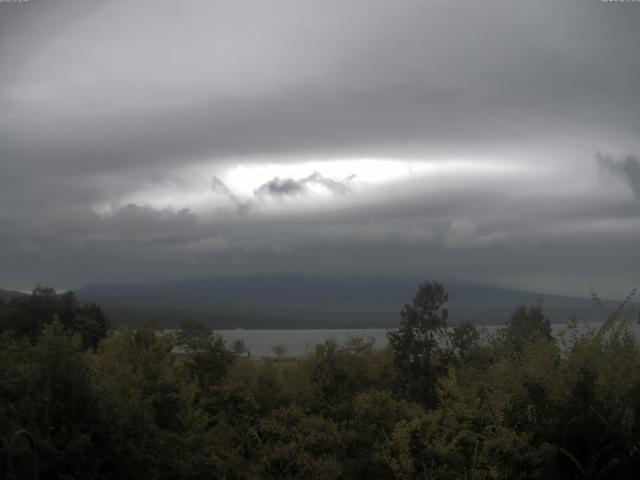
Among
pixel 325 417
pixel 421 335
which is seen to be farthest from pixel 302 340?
pixel 325 417

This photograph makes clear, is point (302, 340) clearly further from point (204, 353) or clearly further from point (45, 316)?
point (204, 353)

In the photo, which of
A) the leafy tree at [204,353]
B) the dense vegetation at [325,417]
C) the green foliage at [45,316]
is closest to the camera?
the dense vegetation at [325,417]

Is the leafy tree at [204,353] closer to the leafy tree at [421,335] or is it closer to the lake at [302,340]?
the lake at [302,340]

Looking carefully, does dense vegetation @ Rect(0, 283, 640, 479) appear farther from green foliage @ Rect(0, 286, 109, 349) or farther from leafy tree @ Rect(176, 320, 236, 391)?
green foliage @ Rect(0, 286, 109, 349)

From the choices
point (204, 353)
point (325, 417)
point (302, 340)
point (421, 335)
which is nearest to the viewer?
point (325, 417)

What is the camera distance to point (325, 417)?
18344mm

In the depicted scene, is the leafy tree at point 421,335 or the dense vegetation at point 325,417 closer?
the dense vegetation at point 325,417

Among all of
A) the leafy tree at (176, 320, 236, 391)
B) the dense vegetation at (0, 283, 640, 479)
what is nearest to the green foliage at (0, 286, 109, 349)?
the leafy tree at (176, 320, 236, 391)

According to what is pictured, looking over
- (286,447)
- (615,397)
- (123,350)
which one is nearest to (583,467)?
(615,397)

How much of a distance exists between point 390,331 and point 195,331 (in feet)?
20.3

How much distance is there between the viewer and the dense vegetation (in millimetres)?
13195

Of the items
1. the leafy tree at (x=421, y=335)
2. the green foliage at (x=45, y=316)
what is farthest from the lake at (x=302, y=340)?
the green foliage at (x=45, y=316)

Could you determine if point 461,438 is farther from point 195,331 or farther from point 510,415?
point 195,331

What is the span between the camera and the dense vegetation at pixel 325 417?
1320 centimetres
